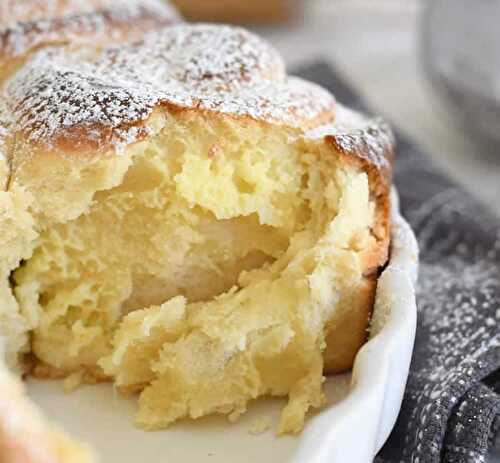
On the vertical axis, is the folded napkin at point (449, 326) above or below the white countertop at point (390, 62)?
above

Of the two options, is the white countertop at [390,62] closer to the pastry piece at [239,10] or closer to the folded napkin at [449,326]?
the pastry piece at [239,10]

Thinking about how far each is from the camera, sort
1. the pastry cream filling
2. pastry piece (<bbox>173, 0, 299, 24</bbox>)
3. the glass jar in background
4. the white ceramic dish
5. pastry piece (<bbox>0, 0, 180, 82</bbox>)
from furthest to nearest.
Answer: pastry piece (<bbox>173, 0, 299, 24</bbox>) < the glass jar in background < pastry piece (<bbox>0, 0, 180, 82</bbox>) < the pastry cream filling < the white ceramic dish

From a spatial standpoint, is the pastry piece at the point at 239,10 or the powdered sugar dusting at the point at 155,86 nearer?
the powdered sugar dusting at the point at 155,86

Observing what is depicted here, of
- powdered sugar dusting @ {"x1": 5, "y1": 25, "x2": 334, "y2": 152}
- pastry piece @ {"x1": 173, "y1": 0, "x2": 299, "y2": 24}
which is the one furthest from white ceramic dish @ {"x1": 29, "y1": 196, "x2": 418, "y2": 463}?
pastry piece @ {"x1": 173, "y1": 0, "x2": 299, "y2": 24}

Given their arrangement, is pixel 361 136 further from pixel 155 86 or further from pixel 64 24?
pixel 64 24

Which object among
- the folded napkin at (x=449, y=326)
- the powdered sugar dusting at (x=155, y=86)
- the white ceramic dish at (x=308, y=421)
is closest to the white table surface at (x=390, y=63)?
the folded napkin at (x=449, y=326)

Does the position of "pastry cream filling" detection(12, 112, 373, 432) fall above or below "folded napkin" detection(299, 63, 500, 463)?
above

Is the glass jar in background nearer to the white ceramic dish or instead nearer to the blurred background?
the blurred background

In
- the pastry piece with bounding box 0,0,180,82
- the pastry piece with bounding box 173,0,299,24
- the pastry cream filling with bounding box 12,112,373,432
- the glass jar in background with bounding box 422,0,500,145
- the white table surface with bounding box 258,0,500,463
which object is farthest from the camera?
the pastry piece with bounding box 173,0,299,24
